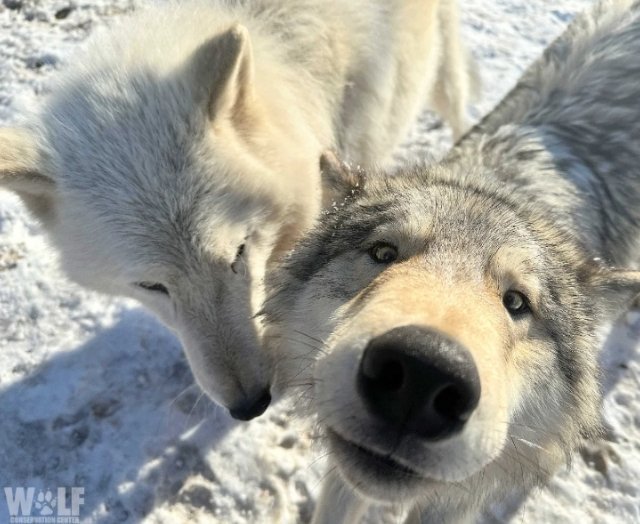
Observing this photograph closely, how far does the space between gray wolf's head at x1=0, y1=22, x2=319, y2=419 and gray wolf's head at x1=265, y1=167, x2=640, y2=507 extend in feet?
0.73

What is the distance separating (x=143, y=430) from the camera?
3176 millimetres

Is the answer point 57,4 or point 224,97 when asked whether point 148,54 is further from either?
point 57,4

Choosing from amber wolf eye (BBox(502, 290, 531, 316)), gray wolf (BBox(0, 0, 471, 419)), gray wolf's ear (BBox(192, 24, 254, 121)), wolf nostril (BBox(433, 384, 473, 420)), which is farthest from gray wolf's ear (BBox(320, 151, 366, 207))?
wolf nostril (BBox(433, 384, 473, 420))

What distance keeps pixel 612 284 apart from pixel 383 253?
1.10 metres

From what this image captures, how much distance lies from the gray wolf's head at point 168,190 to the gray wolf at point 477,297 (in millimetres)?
228

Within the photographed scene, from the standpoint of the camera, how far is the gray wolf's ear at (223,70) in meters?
2.17

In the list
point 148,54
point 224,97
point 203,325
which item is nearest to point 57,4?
point 148,54

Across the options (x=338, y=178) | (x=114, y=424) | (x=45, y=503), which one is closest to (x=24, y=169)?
(x=338, y=178)

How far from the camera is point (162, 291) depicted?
241 centimetres

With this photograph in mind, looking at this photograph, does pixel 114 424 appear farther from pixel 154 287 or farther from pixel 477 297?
pixel 477 297

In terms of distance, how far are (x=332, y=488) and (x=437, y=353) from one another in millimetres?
1610

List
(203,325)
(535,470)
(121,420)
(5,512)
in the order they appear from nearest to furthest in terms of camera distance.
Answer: (535,470)
(203,325)
(5,512)
(121,420)

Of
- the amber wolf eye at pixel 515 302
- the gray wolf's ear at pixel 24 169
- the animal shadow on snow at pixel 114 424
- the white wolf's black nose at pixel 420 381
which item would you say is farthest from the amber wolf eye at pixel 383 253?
the animal shadow on snow at pixel 114 424

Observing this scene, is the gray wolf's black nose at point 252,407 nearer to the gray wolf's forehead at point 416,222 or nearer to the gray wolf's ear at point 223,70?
the gray wolf's forehead at point 416,222
